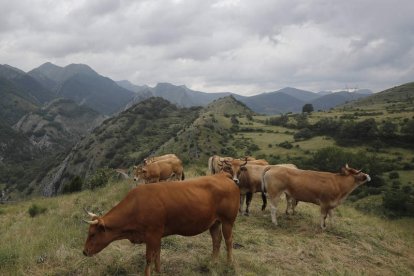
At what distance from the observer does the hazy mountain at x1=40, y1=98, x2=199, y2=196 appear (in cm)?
11944

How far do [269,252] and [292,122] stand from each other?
4653 inches

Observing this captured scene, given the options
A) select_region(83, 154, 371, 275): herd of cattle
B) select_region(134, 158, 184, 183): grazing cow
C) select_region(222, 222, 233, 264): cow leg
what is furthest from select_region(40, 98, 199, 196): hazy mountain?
select_region(83, 154, 371, 275): herd of cattle

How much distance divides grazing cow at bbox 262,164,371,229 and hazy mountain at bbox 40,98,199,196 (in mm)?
88203

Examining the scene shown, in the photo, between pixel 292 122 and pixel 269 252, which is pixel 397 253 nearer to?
pixel 269 252

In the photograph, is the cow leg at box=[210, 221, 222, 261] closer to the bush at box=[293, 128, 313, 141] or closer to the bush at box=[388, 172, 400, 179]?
the bush at box=[388, 172, 400, 179]

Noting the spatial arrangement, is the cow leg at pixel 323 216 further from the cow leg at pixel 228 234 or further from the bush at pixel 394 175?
the bush at pixel 394 175

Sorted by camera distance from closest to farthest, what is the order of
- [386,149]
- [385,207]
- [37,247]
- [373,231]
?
[37,247] < [373,231] < [385,207] < [386,149]

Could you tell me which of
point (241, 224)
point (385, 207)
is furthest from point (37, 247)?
point (385, 207)

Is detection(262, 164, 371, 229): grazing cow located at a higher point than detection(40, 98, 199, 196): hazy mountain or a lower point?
higher

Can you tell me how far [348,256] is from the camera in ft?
42.2

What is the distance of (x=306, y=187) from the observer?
15.2 m

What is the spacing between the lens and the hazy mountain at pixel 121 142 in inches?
4702

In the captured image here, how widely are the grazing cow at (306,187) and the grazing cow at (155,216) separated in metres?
6.83

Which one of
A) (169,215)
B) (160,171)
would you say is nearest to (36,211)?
(160,171)
